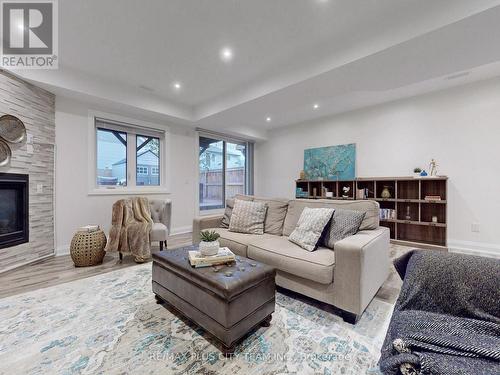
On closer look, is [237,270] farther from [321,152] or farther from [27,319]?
[321,152]

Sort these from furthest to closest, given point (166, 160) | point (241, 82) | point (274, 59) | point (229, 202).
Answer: point (166, 160), point (241, 82), point (229, 202), point (274, 59)

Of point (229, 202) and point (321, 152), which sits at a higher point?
point (321, 152)

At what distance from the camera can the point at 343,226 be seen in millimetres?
2066

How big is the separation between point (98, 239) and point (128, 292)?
1.10m

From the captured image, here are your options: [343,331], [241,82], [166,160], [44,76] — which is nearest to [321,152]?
[241,82]

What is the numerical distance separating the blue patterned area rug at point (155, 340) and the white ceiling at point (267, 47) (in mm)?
2399

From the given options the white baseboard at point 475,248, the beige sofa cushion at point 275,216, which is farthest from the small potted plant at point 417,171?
the beige sofa cushion at point 275,216

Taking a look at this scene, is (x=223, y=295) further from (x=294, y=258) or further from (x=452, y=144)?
(x=452, y=144)

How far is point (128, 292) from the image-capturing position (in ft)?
7.01

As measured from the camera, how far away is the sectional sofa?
1.62 meters

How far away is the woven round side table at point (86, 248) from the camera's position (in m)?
2.72

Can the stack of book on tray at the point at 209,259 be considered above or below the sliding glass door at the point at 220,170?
below

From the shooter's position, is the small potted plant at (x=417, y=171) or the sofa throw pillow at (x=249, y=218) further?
the small potted plant at (x=417, y=171)

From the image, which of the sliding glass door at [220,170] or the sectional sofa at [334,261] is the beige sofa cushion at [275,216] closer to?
the sectional sofa at [334,261]
